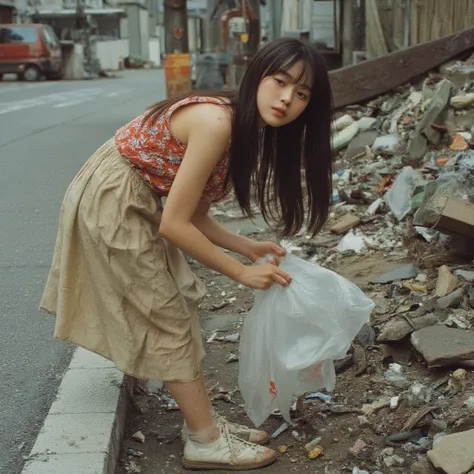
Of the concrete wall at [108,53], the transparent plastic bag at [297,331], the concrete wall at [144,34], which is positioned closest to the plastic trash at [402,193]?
the transparent plastic bag at [297,331]

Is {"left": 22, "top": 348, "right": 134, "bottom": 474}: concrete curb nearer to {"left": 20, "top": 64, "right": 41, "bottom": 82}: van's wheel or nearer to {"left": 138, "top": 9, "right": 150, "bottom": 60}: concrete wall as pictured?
{"left": 20, "top": 64, "right": 41, "bottom": 82}: van's wheel

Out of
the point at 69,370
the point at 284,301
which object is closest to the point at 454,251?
the point at 284,301

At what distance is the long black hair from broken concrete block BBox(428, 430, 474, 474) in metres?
0.84

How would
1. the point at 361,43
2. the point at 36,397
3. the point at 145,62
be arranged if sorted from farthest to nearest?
the point at 145,62
the point at 361,43
the point at 36,397

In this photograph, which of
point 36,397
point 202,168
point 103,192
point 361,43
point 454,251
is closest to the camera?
point 202,168

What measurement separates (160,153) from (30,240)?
3353 mm

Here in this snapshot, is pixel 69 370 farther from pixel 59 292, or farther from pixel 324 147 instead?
pixel 324 147

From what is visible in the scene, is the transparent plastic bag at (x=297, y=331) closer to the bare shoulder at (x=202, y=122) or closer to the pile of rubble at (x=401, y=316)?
the pile of rubble at (x=401, y=316)

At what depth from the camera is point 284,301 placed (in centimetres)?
287

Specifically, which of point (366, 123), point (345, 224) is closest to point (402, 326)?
point (345, 224)

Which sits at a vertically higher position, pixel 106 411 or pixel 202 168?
pixel 202 168

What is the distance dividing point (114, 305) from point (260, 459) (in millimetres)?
732

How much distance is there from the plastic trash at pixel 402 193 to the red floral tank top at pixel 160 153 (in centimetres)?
312

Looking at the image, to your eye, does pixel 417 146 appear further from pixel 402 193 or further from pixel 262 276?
pixel 262 276
